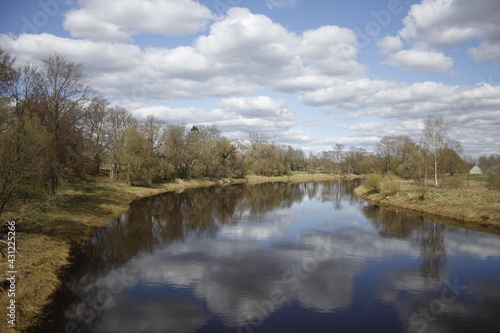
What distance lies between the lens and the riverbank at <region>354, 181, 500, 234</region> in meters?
28.2

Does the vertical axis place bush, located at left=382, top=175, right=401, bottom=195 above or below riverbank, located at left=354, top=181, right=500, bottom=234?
above

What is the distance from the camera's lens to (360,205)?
4328cm

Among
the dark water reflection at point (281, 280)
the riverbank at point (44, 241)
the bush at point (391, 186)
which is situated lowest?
the dark water reflection at point (281, 280)

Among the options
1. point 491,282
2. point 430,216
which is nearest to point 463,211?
point 430,216

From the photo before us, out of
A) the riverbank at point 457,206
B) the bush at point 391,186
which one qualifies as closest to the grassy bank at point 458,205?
the riverbank at point 457,206

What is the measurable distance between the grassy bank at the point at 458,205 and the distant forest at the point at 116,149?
8225 millimetres

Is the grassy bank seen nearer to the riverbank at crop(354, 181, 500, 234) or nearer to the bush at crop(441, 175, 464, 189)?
the riverbank at crop(354, 181, 500, 234)

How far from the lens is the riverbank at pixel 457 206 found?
28.2 metres

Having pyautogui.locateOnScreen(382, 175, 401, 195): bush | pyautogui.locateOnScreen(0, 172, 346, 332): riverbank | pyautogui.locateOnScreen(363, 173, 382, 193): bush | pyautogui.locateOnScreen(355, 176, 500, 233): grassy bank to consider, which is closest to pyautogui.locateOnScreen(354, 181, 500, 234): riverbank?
pyautogui.locateOnScreen(355, 176, 500, 233): grassy bank

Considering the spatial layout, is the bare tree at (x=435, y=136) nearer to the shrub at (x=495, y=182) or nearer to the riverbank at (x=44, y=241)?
the shrub at (x=495, y=182)

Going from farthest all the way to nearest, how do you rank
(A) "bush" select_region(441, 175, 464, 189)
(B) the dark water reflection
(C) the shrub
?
(A) "bush" select_region(441, 175, 464, 189) → (C) the shrub → (B) the dark water reflection

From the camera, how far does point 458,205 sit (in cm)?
3197

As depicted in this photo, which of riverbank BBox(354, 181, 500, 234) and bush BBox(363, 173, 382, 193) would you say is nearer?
riverbank BBox(354, 181, 500, 234)

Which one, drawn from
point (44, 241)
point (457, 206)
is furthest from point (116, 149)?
point (457, 206)
